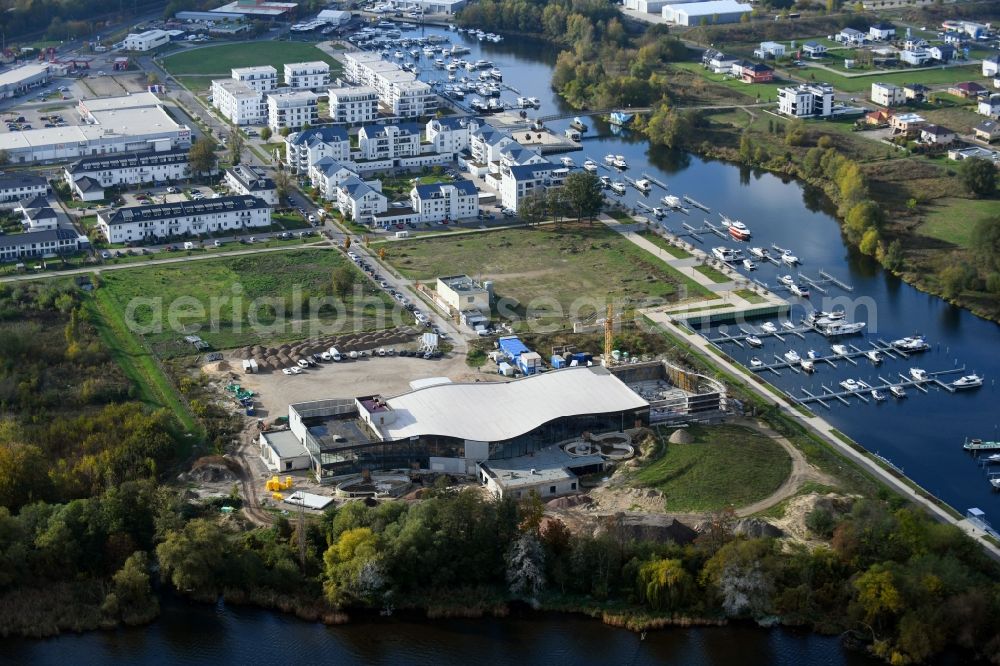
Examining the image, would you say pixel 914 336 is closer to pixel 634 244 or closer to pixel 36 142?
pixel 634 244

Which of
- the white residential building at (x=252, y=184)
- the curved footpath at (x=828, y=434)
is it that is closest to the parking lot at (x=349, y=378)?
the curved footpath at (x=828, y=434)

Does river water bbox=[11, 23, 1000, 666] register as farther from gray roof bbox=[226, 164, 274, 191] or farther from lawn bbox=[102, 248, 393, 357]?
gray roof bbox=[226, 164, 274, 191]

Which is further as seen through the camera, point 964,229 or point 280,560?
point 964,229

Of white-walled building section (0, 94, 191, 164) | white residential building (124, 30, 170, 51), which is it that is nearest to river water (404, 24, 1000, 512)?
white-walled building section (0, 94, 191, 164)

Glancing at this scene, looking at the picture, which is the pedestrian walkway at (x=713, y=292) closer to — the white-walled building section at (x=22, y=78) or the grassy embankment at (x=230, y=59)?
the grassy embankment at (x=230, y=59)

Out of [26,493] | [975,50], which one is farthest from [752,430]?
[975,50]

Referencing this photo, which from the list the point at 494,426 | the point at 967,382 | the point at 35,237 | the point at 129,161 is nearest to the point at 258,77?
the point at 129,161
